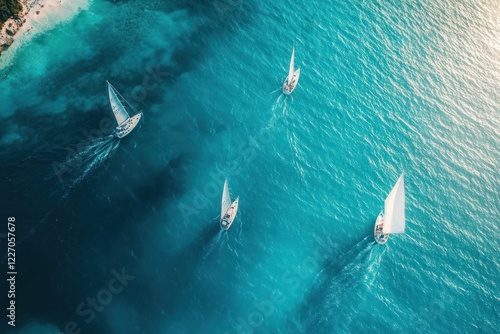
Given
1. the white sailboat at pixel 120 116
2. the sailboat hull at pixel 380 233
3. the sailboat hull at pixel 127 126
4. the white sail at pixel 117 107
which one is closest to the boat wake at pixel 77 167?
the sailboat hull at pixel 127 126

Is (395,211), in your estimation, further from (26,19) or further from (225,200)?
(26,19)

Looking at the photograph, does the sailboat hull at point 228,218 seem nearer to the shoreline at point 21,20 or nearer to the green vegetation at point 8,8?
the shoreline at point 21,20

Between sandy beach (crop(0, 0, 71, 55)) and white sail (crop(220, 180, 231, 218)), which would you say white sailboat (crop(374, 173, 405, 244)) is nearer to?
white sail (crop(220, 180, 231, 218))

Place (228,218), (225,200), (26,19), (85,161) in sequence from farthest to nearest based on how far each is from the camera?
(26,19), (85,161), (228,218), (225,200)

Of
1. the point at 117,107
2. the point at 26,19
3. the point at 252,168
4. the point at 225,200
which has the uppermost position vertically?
the point at 26,19

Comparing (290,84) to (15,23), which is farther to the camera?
(15,23)

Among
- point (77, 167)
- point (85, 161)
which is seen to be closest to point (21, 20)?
point (85, 161)

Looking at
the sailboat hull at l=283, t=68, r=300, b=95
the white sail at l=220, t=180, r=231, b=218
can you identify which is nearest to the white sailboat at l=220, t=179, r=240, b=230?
the white sail at l=220, t=180, r=231, b=218
